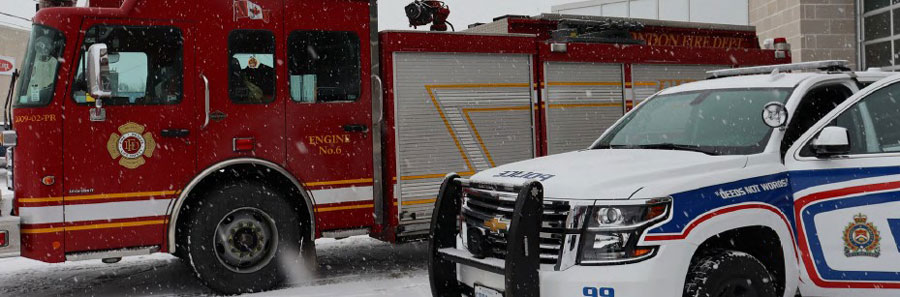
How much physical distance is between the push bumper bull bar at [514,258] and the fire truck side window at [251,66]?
111 inches

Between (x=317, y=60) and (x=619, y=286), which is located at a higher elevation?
(x=317, y=60)

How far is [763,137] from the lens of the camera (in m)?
5.02

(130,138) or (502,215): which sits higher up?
(130,138)

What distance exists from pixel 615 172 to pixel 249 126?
12.6 ft

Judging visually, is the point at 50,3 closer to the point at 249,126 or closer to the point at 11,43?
the point at 249,126

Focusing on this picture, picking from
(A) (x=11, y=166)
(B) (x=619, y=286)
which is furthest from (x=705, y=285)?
(A) (x=11, y=166)

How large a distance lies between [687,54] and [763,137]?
5092 mm

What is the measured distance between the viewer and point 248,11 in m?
7.45

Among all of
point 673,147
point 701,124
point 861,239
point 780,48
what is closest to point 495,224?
point 673,147

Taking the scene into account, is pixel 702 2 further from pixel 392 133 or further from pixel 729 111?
pixel 729 111

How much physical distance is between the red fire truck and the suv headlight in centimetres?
380

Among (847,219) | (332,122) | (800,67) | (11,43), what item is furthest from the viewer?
(11,43)

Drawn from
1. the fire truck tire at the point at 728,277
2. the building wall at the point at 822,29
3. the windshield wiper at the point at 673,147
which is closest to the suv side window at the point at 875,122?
the windshield wiper at the point at 673,147

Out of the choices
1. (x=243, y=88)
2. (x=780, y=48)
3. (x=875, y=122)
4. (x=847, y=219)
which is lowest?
(x=847, y=219)
